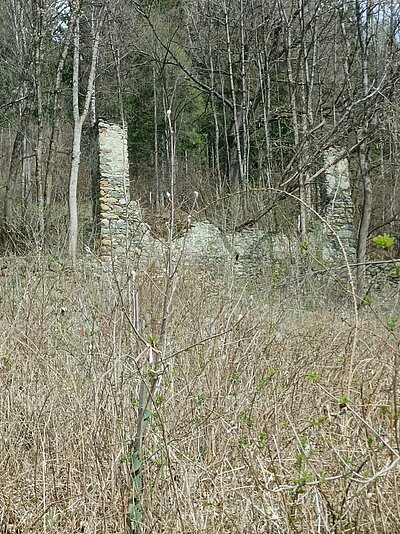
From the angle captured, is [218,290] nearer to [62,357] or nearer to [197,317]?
[197,317]

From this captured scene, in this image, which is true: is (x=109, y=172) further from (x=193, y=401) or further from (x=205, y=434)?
(x=205, y=434)

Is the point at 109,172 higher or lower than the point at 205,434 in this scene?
higher

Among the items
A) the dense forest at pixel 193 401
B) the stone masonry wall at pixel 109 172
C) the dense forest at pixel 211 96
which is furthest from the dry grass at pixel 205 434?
the stone masonry wall at pixel 109 172

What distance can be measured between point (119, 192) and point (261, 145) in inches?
259

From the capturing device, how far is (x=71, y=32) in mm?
11500

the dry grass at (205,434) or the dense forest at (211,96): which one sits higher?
the dense forest at (211,96)

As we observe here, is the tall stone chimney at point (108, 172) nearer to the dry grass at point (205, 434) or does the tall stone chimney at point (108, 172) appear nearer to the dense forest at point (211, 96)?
the dense forest at point (211, 96)

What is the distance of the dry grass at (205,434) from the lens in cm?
204

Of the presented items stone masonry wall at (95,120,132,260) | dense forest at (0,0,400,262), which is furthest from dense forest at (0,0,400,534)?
stone masonry wall at (95,120,132,260)

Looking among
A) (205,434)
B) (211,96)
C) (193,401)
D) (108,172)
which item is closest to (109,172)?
(108,172)

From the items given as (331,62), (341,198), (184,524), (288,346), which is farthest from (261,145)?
(184,524)

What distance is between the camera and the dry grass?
204cm

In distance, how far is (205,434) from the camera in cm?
275

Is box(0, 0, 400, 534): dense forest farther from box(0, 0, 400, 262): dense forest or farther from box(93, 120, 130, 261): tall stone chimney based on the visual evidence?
box(93, 120, 130, 261): tall stone chimney
